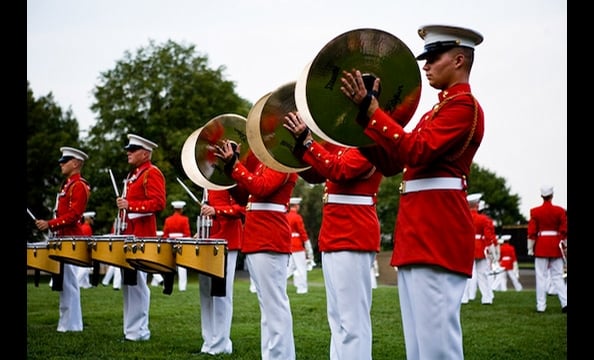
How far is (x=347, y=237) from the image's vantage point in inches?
263

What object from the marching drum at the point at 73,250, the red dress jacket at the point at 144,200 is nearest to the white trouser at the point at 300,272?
the red dress jacket at the point at 144,200

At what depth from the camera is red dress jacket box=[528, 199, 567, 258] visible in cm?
1551

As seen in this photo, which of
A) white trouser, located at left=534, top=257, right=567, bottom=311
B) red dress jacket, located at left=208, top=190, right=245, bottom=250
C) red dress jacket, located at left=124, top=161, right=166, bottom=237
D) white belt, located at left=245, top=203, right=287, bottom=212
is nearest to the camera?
white belt, located at left=245, top=203, right=287, bottom=212

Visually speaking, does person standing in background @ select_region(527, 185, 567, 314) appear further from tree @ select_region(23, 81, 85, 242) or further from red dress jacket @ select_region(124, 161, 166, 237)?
tree @ select_region(23, 81, 85, 242)

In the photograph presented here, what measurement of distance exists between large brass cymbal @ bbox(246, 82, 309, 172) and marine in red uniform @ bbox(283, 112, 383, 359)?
14.6 inches

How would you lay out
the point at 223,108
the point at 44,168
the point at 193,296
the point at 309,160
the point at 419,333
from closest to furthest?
1. the point at 419,333
2. the point at 309,160
3. the point at 193,296
4. the point at 44,168
5. the point at 223,108

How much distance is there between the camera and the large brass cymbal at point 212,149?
8664mm

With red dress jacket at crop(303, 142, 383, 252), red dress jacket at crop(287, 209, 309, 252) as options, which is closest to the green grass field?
red dress jacket at crop(303, 142, 383, 252)

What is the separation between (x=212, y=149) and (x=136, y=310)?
3193 mm

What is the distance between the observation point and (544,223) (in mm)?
15617

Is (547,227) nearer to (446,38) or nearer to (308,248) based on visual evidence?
(308,248)
